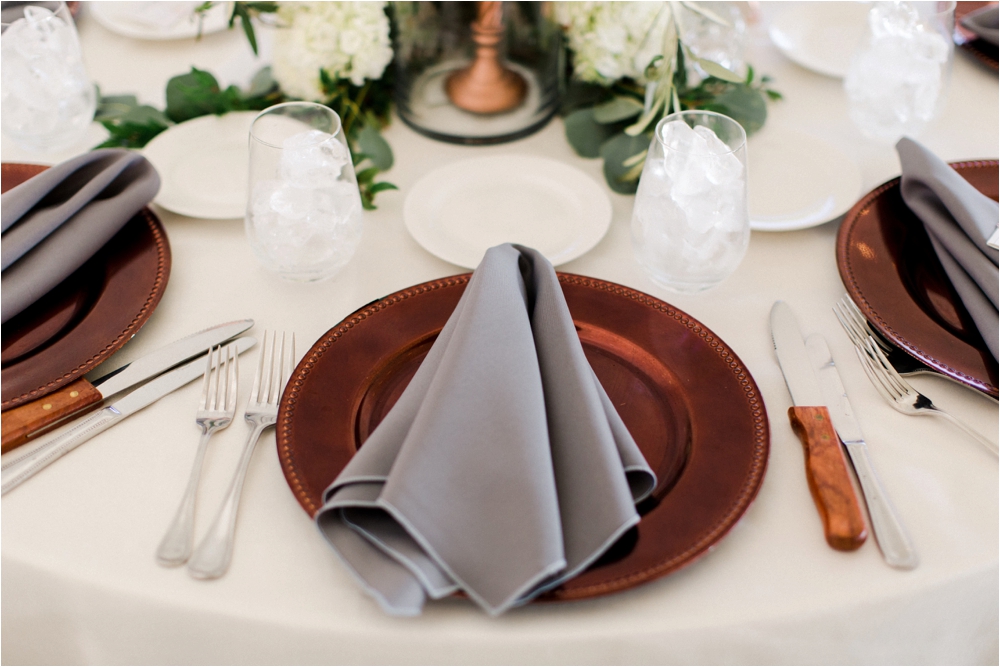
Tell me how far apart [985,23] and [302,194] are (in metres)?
1.27

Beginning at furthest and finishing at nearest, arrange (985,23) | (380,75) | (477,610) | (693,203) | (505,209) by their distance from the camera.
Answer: (985,23) < (380,75) < (505,209) < (693,203) < (477,610)

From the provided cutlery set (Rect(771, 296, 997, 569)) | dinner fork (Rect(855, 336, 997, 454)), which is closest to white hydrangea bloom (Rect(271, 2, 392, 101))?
cutlery set (Rect(771, 296, 997, 569))

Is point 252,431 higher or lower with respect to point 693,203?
lower

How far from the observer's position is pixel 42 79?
1.11 m

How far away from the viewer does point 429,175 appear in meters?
1.11

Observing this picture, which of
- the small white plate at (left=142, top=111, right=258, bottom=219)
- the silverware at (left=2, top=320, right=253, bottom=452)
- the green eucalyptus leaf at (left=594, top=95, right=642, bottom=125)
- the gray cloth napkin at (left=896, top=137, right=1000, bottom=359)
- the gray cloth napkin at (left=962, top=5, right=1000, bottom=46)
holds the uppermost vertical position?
the gray cloth napkin at (left=962, top=5, right=1000, bottom=46)

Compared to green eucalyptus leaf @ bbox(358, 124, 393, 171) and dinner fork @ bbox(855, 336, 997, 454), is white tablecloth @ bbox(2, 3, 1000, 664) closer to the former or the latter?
dinner fork @ bbox(855, 336, 997, 454)

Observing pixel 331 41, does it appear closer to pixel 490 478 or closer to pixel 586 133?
pixel 586 133

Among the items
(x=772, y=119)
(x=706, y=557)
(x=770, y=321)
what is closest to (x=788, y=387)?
(x=770, y=321)

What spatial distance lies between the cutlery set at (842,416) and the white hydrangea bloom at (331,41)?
2.29 ft

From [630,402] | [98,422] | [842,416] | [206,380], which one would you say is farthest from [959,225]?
[98,422]

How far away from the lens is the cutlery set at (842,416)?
667 mm

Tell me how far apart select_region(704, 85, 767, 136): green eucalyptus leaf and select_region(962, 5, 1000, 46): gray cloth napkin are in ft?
1.60

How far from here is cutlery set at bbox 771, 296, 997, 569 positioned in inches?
26.3
